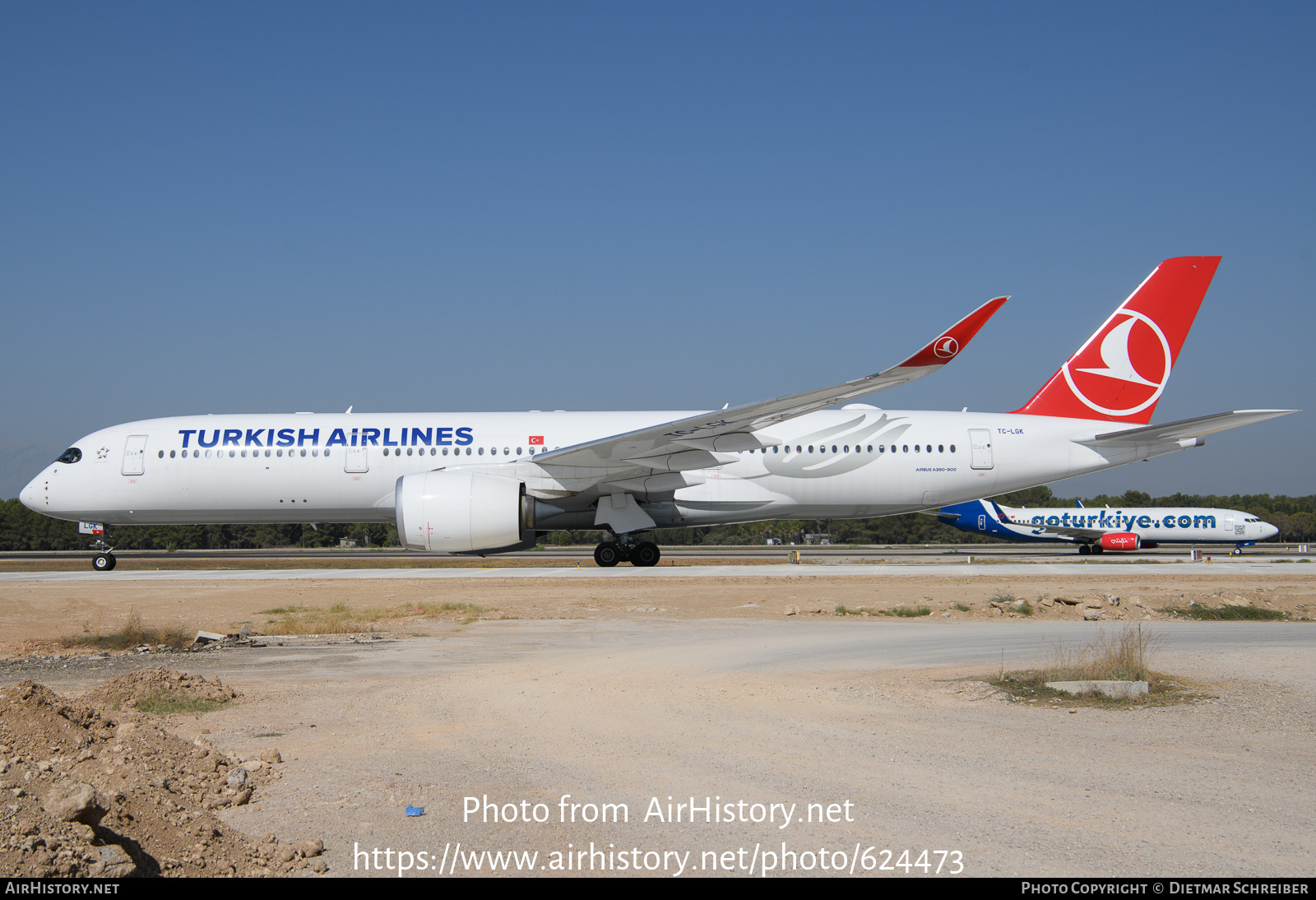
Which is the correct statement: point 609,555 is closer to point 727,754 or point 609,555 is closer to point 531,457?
point 531,457

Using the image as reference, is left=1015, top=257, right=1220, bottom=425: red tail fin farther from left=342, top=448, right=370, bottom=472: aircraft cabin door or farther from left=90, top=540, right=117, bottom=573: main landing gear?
left=90, top=540, right=117, bottom=573: main landing gear

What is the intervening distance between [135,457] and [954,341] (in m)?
18.2

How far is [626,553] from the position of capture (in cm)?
2023

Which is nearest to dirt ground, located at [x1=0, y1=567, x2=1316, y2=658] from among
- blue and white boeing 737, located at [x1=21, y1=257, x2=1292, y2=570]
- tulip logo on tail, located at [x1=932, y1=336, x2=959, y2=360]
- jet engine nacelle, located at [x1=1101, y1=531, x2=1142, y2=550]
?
blue and white boeing 737, located at [x1=21, y1=257, x2=1292, y2=570]

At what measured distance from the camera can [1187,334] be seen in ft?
68.9

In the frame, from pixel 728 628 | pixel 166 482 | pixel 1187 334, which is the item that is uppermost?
pixel 1187 334

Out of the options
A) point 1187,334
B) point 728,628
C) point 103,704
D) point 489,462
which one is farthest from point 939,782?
point 1187,334

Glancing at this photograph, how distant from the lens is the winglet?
14938 millimetres

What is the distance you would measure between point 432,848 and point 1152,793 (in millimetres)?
3386

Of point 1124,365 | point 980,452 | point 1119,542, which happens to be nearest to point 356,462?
point 980,452

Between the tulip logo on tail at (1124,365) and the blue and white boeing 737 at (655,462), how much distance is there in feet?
0.09

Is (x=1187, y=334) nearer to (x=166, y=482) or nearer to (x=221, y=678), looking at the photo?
(x=221, y=678)

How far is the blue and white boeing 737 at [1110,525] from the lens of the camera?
132ft

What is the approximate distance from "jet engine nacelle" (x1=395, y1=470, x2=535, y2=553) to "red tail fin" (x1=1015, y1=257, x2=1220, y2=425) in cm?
1279
